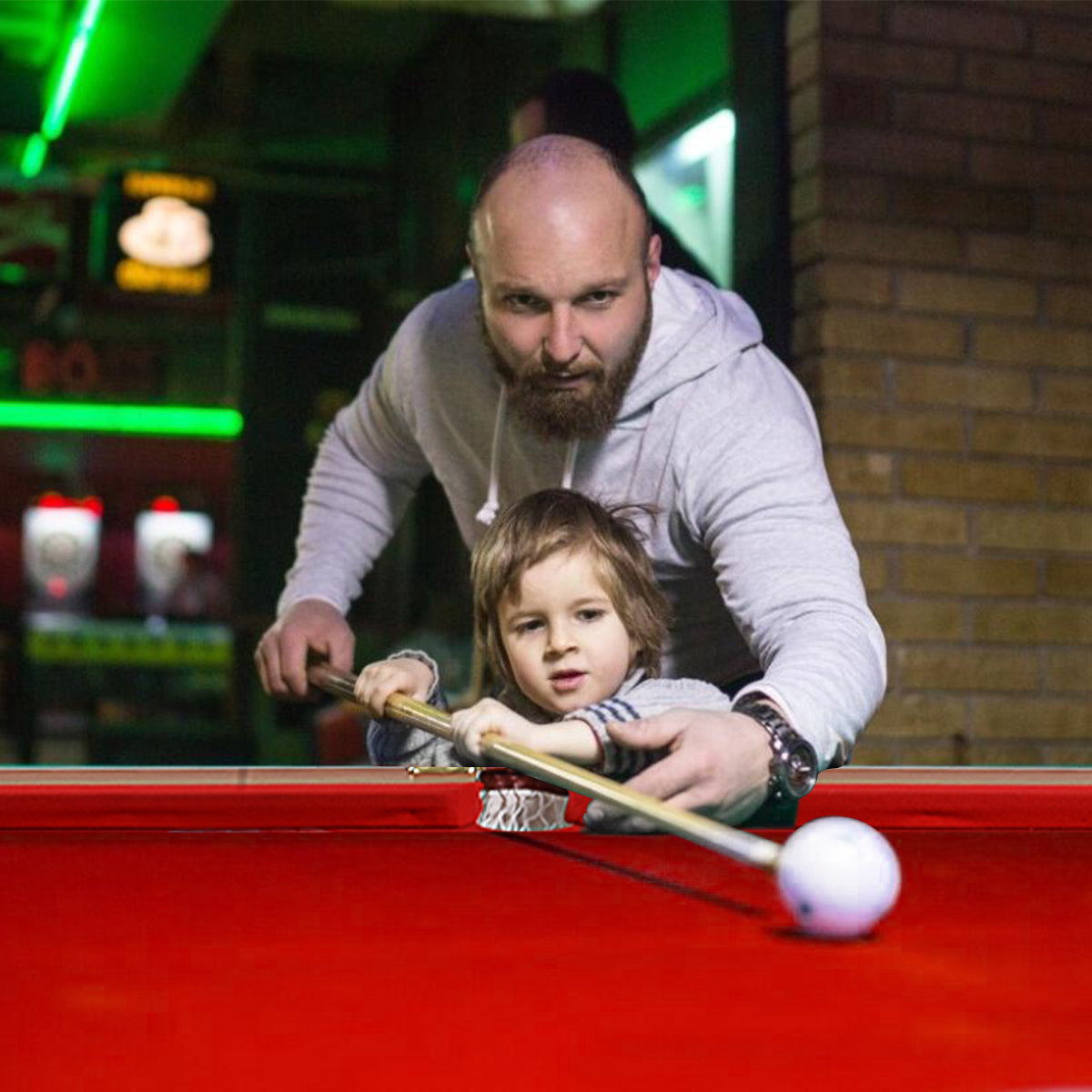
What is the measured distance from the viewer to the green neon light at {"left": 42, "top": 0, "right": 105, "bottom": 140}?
4512 millimetres

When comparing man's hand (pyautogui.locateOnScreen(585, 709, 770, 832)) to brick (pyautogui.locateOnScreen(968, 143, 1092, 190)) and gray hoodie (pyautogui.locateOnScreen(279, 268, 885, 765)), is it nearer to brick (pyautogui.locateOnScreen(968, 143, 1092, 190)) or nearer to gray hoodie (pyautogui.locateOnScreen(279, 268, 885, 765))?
gray hoodie (pyautogui.locateOnScreen(279, 268, 885, 765))

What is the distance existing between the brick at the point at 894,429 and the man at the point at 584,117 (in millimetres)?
395

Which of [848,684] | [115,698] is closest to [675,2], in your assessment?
[848,684]

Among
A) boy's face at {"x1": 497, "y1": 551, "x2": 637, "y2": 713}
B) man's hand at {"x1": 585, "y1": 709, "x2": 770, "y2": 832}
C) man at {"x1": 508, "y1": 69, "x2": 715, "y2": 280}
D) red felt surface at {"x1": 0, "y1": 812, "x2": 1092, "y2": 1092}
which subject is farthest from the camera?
man at {"x1": 508, "y1": 69, "x2": 715, "y2": 280}

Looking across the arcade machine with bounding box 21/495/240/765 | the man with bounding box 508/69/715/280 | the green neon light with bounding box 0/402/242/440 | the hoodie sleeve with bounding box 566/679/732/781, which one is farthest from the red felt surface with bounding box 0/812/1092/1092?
the green neon light with bounding box 0/402/242/440

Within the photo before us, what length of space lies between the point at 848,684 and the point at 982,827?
201 millimetres

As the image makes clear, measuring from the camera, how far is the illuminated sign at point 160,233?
16.3 feet

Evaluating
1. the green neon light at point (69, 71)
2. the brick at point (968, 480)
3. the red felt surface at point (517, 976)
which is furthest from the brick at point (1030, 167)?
the green neon light at point (69, 71)

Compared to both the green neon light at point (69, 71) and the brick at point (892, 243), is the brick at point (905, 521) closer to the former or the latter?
the brick at point (892, 243)

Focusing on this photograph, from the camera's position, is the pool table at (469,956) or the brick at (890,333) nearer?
the pool table at (469,956)

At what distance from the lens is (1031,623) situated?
3.29 metres

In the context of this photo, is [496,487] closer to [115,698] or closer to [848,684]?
[848,684]

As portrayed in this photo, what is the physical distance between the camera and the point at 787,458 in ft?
6.59

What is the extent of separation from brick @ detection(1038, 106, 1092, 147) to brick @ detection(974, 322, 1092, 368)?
39 cm
